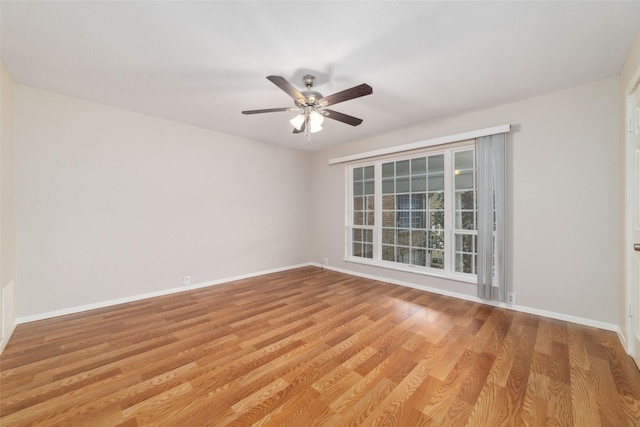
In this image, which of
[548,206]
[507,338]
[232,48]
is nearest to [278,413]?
[507,338]

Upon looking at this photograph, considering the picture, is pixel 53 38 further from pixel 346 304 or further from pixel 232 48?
pixel 346 304

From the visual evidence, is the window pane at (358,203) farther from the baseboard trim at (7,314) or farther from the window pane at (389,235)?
the baseboard trim at (7,314)

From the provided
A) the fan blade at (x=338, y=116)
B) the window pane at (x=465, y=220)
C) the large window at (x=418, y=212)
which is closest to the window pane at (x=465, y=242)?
the large window at (x=418, y=212)

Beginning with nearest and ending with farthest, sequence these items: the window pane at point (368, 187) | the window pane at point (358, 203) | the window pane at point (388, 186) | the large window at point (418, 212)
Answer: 1. the large window at point (418, 212)
2. the window pane at point (388, 186)
3. the window pane at point (368, 187)
4. the window pane at point (358, 203)

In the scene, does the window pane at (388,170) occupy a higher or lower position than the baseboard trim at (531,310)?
higher

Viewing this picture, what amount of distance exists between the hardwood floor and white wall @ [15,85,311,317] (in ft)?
1.68

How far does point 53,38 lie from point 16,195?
1.84 metres

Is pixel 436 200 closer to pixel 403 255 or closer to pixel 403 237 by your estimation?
pixel 403 237

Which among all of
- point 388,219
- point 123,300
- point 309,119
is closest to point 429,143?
point 388,219

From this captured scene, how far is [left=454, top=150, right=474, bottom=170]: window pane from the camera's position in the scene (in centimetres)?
358

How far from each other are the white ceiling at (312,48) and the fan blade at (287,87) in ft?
0.97

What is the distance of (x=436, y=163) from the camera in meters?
3.89

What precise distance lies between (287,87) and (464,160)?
2825 mm

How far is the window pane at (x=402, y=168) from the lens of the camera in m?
4.26
